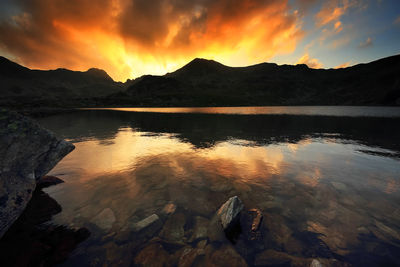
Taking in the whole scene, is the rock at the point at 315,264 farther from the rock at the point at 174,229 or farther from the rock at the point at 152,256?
the rock at the point at 152,256

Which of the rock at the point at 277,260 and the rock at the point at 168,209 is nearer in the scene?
the rock at the point at 277,260

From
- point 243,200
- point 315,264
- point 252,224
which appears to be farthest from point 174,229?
point 315,264

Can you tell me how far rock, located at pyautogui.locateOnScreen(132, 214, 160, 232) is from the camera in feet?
28.5

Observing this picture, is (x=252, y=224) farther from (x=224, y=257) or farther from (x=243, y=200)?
(x=224, y=257)

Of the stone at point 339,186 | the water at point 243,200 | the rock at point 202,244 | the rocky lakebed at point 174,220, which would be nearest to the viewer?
the rocky lakebed at point 174,220

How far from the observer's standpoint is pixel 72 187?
517 inches

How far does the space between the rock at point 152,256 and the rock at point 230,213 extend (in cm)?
335

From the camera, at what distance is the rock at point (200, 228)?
8.22m

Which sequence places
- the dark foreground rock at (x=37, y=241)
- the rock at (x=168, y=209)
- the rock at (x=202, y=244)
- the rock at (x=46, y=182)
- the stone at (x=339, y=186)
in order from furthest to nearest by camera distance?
the stone at (x=339, y=186) → the rock at (x=46, y=182) → the rock at (x=168, y=209) → the rock at (x=202, y=244) → the dark foreground rock at (x=37, y=241)

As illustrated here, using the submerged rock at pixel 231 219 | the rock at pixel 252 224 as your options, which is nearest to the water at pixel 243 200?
the rock at pixel 252 224

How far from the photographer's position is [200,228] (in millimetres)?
8812

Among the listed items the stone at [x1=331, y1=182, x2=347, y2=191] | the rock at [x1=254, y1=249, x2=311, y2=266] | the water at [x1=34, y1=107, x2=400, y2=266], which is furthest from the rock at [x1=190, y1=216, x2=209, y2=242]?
the stone at [x1=331, y1=182, x2=347, y2=191]

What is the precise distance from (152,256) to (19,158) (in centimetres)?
1057

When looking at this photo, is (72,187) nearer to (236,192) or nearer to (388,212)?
(236,192)
